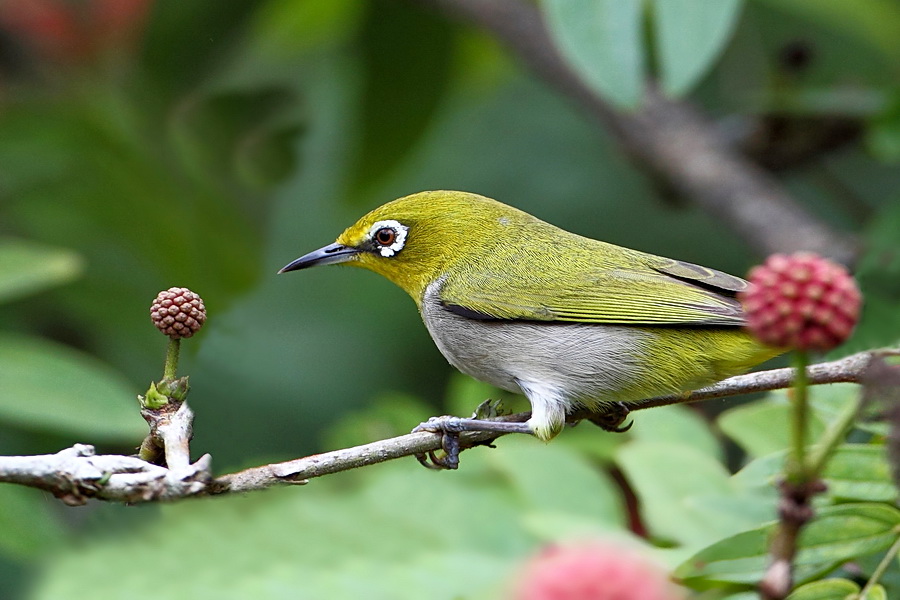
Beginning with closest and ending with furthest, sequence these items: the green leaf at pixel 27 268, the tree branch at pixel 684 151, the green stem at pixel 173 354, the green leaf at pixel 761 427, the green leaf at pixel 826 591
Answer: the green stem at pixel 173 354
the green leaf at pixel 826 591
the green leaf at pixel 761 427
the green leaf at pixel 27 268
the tree branch at pixel 684 151

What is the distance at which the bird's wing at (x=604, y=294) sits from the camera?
400 centimetres

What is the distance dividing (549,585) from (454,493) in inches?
94.3

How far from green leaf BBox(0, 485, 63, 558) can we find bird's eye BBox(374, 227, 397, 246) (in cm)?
181

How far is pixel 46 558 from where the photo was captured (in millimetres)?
3070

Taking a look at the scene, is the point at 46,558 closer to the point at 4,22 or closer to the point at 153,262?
the point at 153,262

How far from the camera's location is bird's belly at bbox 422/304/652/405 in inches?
156

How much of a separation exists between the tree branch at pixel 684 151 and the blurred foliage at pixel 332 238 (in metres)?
0.28

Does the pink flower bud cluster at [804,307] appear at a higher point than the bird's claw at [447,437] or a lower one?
lower

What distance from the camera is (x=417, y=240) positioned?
4781 mm

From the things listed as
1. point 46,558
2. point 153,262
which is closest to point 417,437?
point 46,558

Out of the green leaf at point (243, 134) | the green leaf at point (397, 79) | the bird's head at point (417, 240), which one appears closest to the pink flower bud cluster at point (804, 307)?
the bird's head at point (417, 240)

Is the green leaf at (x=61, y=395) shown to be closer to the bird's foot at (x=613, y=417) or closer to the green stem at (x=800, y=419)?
the bird's foot at (x=613, y=417)

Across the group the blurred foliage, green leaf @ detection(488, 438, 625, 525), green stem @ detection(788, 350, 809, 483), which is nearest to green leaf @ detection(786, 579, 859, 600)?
the blurred foliage

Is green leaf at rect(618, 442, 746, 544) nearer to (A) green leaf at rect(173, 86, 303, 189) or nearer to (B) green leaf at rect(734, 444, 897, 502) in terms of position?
(B) green leaf at rect(734, 444, 897, 502)
